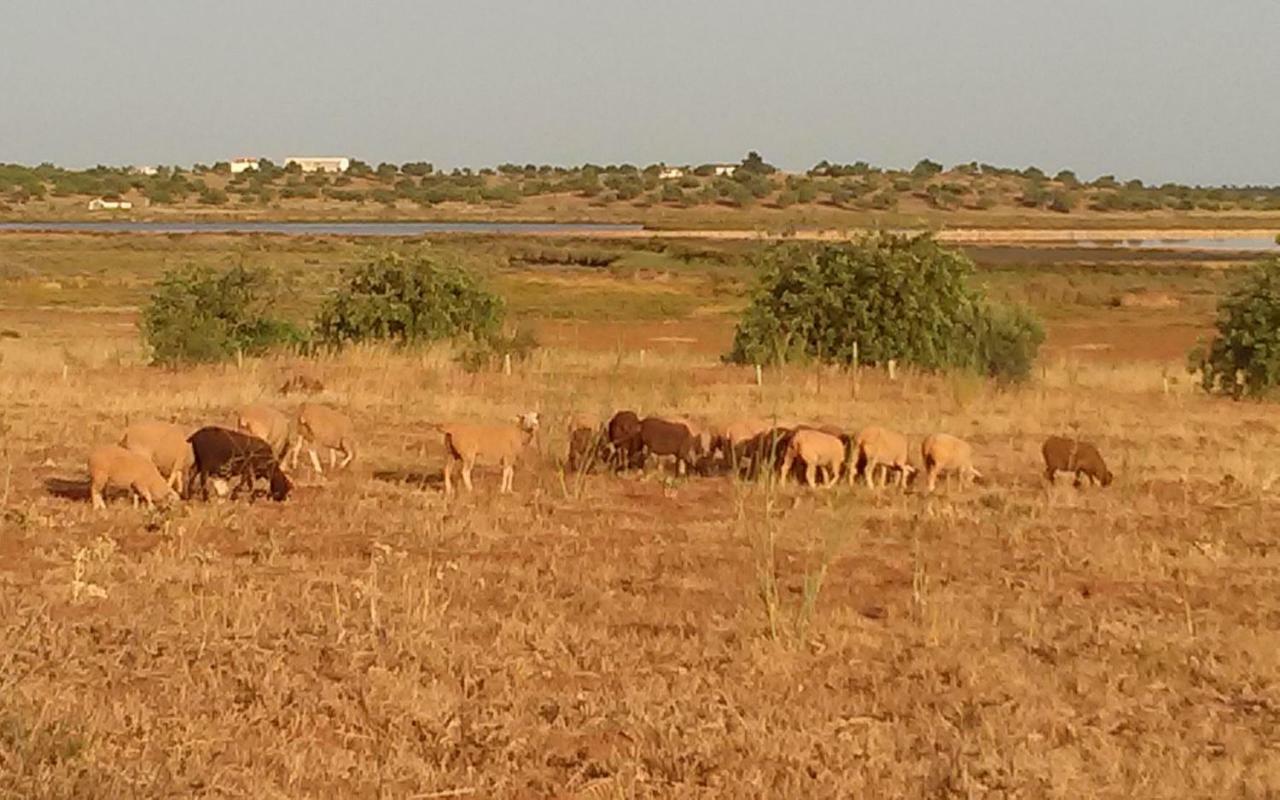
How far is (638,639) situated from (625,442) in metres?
7.53

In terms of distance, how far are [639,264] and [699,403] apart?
→ 185 ft

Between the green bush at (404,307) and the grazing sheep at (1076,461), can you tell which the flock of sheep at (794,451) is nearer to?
the grazing sheep at (1076,461)

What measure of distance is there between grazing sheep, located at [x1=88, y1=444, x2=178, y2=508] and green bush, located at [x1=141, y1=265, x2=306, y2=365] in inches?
636

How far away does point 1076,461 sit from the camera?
16.7 m

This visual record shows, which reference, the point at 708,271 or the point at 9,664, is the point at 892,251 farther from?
the point at 708,271

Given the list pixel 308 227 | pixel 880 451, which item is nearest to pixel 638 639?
pixel 880 451

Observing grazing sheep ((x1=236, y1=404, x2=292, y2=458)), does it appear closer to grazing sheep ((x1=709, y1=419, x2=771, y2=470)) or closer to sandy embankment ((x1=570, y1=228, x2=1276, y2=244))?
grazing sheep ((x1=709, y1=419, x2=771, y2=470))

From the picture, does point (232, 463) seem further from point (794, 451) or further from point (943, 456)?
point (943, 456)

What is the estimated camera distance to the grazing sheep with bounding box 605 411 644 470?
17250 millimetres

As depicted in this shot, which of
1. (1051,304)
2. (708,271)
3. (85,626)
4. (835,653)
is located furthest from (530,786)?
A: (708,271)

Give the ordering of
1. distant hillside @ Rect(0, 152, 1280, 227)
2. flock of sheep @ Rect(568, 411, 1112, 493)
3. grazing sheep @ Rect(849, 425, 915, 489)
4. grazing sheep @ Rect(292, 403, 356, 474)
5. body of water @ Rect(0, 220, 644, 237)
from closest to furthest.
Result: flock of sheep @ Rect(568, 411, 1112, 493)
grazing sheep @ Rect(849, 425, 915, 489)
grazing sheep @ Rect(292, 403, 356, 474)
body of water @ Rect(0, 220, 644, 237)
distant hillside @ Rect(0, 152, 1280, 227)

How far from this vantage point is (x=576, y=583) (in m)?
11.3

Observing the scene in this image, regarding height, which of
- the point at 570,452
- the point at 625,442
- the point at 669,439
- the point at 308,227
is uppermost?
the point at 669,439

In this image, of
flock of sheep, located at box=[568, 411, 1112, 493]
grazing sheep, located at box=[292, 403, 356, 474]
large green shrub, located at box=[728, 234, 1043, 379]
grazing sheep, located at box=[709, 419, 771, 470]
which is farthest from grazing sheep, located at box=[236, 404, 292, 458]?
large green shrub, located at box=[728, 234, 1043, 379]
